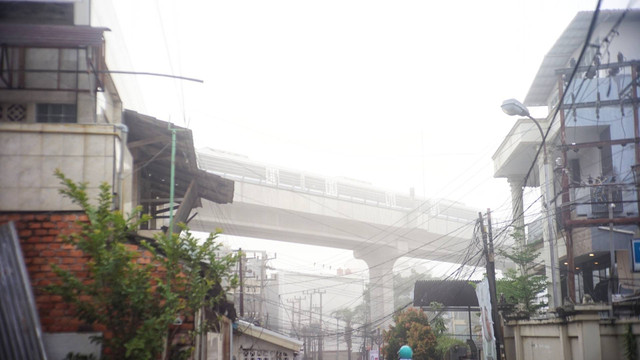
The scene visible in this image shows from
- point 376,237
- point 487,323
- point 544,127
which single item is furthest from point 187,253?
point 376,237

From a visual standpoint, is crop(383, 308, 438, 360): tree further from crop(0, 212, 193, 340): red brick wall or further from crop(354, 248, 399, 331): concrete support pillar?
crop(354, 248, 399, 331): concrete support pillar

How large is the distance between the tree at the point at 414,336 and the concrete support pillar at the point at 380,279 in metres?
27.8

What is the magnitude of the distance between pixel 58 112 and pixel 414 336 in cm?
2362

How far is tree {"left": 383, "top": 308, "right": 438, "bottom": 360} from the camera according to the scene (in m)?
32.5

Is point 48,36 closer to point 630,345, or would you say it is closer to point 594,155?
point 630,345

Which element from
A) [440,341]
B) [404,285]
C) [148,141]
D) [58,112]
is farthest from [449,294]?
[404,285]

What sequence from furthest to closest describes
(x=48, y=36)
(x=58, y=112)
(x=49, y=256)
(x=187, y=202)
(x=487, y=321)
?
(x=487, y=321) → (x=187, y=202) → (x=58, y=112) → (x=48, y=36) → (x=49, y=256)

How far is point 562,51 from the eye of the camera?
34.9 meters

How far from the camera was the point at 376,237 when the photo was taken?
59.2 m

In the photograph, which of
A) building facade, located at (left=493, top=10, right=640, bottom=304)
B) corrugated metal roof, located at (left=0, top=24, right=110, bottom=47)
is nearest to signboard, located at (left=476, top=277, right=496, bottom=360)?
building facade, located at (left=493, top=10, right=640, bottom=304)

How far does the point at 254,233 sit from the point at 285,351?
2106cm

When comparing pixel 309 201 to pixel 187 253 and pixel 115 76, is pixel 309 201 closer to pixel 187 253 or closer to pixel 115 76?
pixel 115 76

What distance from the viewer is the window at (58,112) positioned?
14.1m

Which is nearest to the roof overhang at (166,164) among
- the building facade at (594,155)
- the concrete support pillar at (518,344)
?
the concrete support pillar at (518,344)
